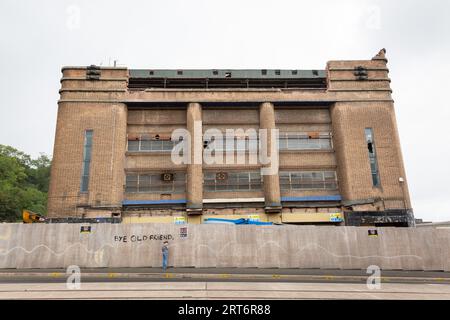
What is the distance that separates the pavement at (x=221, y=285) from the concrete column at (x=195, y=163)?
32.0 feet

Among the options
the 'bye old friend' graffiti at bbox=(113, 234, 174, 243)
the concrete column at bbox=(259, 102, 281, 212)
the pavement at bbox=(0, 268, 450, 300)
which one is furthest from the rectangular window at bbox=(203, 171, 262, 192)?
the pavement at bbox=(0, 268, 450, 300)

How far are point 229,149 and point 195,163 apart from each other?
408cm

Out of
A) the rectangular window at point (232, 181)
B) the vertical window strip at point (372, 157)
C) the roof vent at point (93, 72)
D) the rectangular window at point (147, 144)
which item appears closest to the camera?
the vertical window strip at point (372, 157)

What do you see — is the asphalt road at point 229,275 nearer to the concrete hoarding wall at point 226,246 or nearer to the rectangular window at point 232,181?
the concrete hoarding wall at point 226,246

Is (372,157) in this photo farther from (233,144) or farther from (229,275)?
(229,275)

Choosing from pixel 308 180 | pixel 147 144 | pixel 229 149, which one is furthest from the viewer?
pixel 229 149

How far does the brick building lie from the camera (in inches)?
1051

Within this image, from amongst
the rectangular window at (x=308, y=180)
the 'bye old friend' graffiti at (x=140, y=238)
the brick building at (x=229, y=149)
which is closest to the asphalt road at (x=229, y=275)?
the 'bye old friend' graffiti at (x=140, y=238)

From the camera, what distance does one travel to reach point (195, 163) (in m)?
27.7

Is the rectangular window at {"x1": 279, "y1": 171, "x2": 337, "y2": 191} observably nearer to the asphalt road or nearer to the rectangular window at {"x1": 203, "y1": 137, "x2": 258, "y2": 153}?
the rectangular window at {"x1": 203, "y1": 137, "x2": 258, "y2": 153}

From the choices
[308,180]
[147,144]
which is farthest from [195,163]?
[308,180]

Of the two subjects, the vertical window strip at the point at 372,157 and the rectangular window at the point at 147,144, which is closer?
the vertical window strip at the point at 372,157

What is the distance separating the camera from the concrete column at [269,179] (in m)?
27.0
